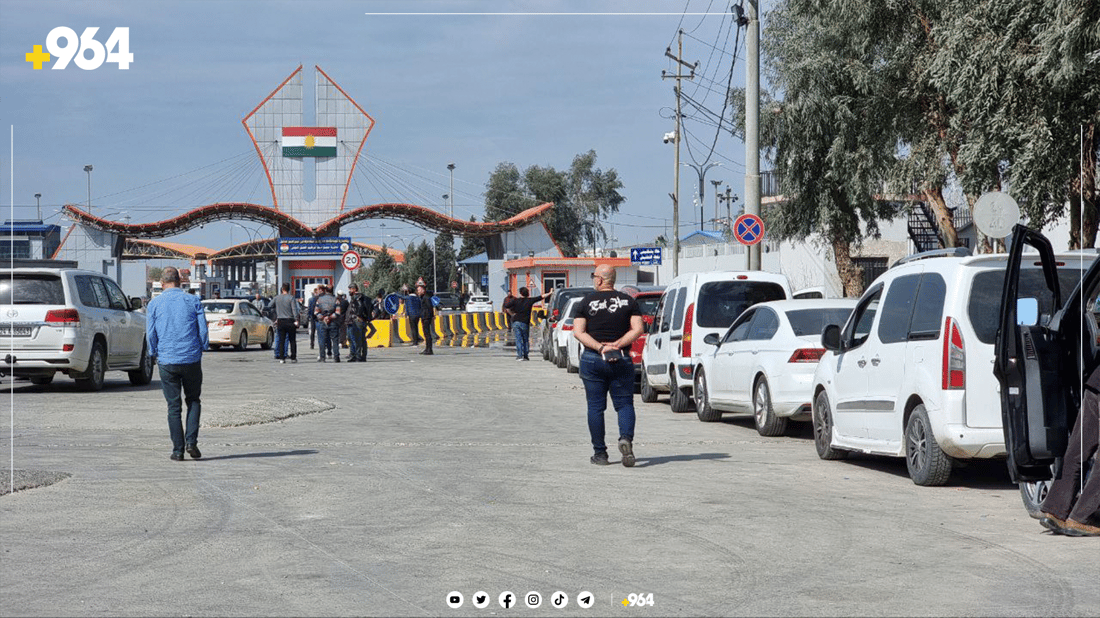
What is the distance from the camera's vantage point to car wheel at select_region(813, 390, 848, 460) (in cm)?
1258

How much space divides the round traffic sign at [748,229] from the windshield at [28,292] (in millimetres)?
11576

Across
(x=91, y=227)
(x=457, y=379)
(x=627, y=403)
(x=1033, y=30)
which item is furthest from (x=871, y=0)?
(x=91, y=227)

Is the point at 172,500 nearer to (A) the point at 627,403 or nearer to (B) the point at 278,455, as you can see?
(B) the point at 278,455

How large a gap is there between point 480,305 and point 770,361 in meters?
65.5

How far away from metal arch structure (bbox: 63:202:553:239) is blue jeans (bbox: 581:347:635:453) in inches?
2742

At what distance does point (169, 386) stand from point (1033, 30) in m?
13.7

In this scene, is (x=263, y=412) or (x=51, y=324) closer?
(x=263, y=412)

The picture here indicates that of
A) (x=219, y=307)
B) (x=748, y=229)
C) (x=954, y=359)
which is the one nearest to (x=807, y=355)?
(x=954, y=359)

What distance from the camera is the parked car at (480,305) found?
76863 millimetres

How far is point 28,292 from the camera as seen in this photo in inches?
785

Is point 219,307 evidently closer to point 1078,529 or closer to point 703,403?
point 703,403

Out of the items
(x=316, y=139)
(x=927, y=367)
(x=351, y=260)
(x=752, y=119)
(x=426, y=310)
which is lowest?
(x=927, y=367)

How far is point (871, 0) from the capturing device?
26219 millimetres

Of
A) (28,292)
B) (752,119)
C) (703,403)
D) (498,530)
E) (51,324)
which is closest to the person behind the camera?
(498,530)
